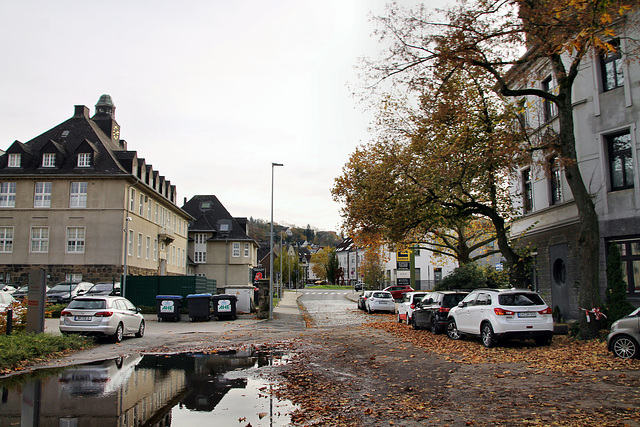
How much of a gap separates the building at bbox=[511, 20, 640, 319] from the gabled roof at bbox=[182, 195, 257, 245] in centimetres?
4791

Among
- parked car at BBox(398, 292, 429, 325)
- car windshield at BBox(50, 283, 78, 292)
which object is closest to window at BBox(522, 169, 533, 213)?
parked car at BBox(398, 292, 429, 325)

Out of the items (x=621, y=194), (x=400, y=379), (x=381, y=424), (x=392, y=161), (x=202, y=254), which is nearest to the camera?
(x=381, y=424)

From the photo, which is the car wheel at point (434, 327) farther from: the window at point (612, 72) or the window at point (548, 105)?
the window at point (612, 72)

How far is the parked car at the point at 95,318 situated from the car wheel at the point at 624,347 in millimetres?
13932

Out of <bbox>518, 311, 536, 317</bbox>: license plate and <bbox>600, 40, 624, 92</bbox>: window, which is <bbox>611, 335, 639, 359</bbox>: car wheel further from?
<bbox>600, 40, 624, 92</bbox>: window

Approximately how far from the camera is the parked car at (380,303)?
35312mm

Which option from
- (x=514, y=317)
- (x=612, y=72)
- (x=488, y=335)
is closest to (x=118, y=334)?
(x=488, y=335)

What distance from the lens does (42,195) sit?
39.9 metres

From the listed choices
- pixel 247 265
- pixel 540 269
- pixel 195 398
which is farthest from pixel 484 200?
pixel 247 265

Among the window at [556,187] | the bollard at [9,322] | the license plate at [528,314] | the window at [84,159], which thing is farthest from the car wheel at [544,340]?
the window at [84,159]

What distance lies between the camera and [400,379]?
10.0 m

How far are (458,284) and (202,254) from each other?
1677 inches

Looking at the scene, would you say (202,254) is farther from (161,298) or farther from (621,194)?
(621,194)

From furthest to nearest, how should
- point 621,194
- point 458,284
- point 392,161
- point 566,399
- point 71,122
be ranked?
point 71,122 < point 458,284 < point 392,161 < point 621,194 < point 566,399
